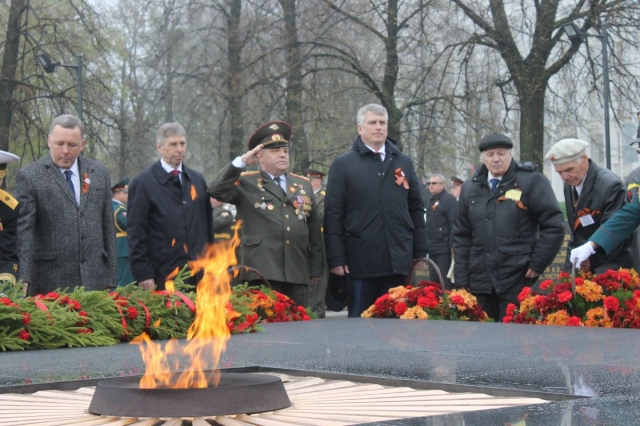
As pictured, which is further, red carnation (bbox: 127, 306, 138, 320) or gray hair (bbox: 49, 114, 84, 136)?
gray hair (bbox: 49, 114, 84, 136)

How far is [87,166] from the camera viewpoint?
696cm

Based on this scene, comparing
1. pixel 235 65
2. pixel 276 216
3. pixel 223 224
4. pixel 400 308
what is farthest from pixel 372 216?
pixel 235 65

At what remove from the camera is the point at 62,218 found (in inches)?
264

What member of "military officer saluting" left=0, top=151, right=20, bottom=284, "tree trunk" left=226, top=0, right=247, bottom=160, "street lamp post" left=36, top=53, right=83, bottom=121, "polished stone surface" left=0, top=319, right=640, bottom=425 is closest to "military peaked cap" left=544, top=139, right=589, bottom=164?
"polished stone surface" left=0, top=319, right=640, bottom=425

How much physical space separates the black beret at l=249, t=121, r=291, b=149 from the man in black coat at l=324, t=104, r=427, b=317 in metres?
0.45

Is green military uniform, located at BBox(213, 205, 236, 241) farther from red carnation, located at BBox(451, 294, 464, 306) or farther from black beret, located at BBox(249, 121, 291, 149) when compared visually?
red carnation, located at BBox(451, 294, 464, 306)

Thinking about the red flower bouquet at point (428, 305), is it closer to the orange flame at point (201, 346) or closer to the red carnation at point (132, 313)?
the red carnation at point (132, 313)

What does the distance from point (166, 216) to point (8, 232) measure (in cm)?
147

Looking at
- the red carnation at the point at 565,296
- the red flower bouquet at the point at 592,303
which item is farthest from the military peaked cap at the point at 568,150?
the red carnation at the point at 565,296

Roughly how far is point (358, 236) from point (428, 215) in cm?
786

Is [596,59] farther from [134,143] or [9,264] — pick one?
[9,264]

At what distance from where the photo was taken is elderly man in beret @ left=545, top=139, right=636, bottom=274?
7.08m

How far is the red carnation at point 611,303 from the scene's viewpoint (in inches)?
236

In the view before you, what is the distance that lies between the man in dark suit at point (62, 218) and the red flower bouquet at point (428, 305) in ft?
6.18
